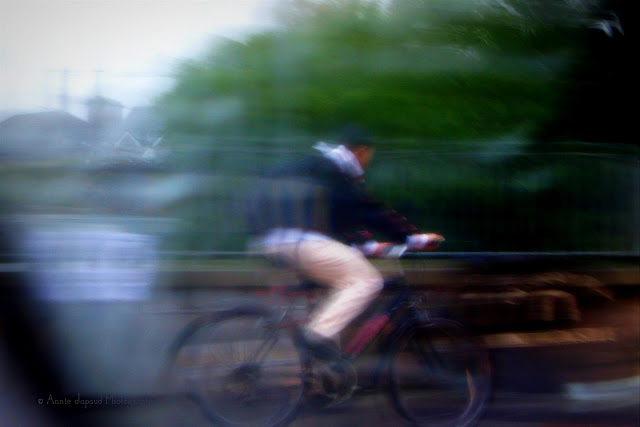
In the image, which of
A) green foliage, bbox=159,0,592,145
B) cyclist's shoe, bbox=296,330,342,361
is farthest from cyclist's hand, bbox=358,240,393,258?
green foliage, bbox=159,0,592,145

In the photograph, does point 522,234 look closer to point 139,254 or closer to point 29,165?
point 139,254

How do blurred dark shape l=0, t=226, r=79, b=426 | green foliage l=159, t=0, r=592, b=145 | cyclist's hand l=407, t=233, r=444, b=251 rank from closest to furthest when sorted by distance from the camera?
cyclist's hand l=407, t=233, r=444, b=251, blurred dark shape l=0, t=226, r=79, b=426, green foliage l=159, t=0, r=592, b=145

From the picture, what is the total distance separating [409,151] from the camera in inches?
233

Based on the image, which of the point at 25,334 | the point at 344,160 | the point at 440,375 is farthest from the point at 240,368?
the point at 25,334

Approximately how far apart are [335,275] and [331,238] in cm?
22

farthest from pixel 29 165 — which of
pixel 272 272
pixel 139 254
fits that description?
pixel 272 272

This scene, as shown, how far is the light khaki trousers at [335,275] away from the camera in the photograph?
13.0 feet

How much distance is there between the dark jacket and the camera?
4012mm

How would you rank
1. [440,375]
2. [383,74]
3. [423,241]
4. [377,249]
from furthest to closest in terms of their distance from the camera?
1. [383,74]
2. [440,375]
3. [377,249]
4. [423,241]

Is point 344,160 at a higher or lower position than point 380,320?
higher

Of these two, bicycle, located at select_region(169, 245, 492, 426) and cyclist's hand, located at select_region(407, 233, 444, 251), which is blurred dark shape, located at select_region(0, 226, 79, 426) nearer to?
bicycle, located at select_region(169, 245, 492, 426)

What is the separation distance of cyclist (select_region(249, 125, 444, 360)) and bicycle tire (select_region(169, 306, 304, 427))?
20 cm

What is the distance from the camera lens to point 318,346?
3992 mm

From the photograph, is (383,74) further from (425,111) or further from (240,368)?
(240,368)
